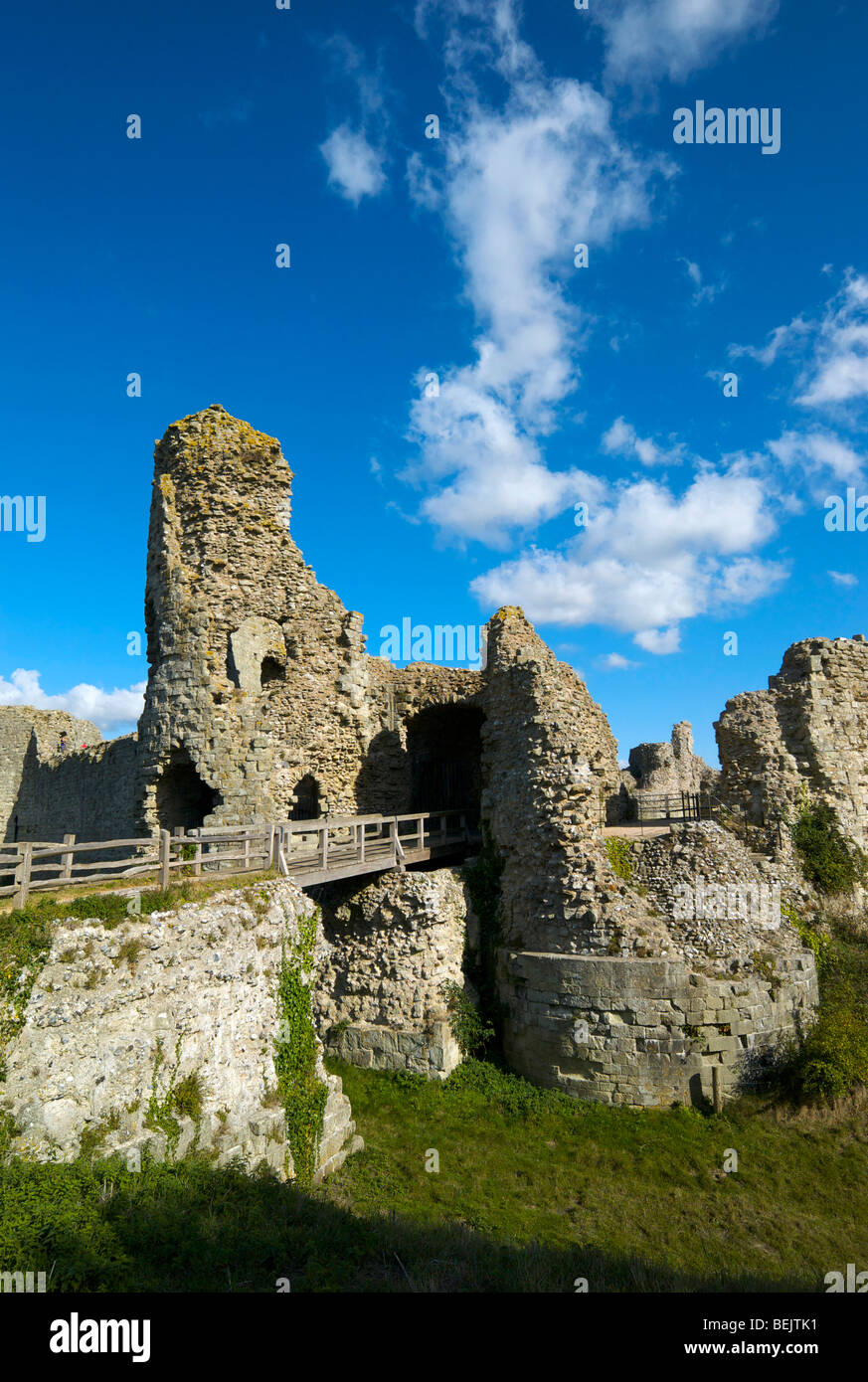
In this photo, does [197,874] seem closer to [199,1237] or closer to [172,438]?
[199,1237]

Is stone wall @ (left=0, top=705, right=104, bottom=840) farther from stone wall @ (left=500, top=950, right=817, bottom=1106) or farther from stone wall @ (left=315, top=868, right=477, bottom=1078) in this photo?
stone wall @ (left=500, top=950, right=817, bottom=1106)

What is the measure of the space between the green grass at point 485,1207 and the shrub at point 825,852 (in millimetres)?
4985

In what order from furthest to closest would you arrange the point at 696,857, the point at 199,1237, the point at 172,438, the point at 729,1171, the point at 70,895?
the point at 172,438 → the point at 696,857 → the point at 729,1171 → the point at 70,895 → the point at 199,1237

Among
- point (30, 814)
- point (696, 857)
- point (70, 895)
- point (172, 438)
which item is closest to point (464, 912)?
point (696, 857)

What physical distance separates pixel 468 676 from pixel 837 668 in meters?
9.95

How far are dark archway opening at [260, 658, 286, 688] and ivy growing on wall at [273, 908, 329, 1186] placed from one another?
930 cm

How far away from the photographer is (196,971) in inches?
384

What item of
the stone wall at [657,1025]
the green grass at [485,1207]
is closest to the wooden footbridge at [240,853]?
the green grass at [485,1207]

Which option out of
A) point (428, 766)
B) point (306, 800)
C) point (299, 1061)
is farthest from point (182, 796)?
point (428, 766)

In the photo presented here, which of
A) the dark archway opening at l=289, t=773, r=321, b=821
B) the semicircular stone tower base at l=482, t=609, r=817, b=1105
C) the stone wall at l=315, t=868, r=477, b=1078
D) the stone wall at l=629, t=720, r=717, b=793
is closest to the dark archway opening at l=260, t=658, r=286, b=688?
the dark archway opening at l=289, t=773, r=321, b=821

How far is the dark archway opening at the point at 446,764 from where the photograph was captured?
80.5ft

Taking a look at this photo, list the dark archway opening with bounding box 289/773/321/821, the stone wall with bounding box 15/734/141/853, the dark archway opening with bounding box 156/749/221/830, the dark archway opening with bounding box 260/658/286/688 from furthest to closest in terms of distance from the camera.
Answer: the dark archway opening with bounding box 289/773/321/821 → the stone wall with bounding box 15/734/141/853 → the dark archway opening with bounding box 260/658/286/688 → the dark archway opening with bounding box 156/749/221/830

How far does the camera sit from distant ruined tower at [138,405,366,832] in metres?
16.3

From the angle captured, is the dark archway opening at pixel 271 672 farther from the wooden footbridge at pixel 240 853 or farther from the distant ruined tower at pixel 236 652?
the wooden footbridge at pixel 240 853
